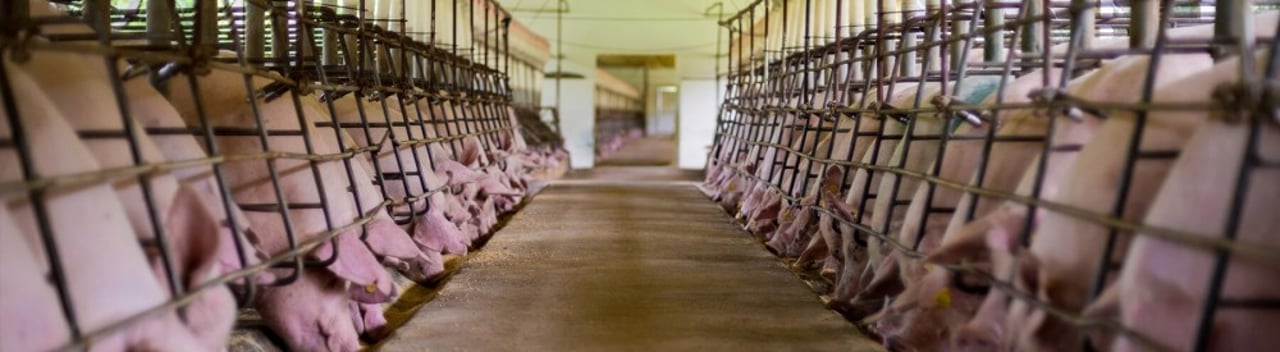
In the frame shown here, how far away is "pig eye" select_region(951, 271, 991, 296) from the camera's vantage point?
287 cm

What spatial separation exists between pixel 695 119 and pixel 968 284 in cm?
1656

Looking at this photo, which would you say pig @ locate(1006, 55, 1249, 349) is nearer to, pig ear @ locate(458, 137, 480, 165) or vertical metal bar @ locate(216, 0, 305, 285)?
vertical metal bar @ locate(216, 0, 305, 285)

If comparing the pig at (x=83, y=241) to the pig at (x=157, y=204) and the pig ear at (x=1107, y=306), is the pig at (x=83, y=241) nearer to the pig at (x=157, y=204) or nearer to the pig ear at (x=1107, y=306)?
the pig at (x=157, y=204)

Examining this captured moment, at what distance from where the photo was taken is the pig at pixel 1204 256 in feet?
6.12

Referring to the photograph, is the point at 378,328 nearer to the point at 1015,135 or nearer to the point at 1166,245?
the point at 1015,135

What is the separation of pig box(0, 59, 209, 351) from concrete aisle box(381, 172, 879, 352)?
1.29m

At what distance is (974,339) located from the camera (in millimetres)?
2619

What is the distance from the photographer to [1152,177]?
2277 millimetres

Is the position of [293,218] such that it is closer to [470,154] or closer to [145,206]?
[145,206]

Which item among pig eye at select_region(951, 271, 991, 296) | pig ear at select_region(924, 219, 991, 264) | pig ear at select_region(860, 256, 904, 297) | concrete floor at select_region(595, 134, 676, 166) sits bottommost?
concrete floor at select_region(595, 134, 676, 166)

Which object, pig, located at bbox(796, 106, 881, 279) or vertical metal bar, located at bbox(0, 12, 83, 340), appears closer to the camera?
vertical metal bar, located at bbox(0, 12, 83, 340)

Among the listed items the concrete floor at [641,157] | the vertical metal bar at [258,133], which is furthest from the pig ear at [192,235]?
the concrete floor at [641,157]

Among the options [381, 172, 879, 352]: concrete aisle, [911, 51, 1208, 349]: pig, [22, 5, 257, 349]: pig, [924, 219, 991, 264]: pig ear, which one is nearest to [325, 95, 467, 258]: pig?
[381, 172, 879, 352]: concrete aisle

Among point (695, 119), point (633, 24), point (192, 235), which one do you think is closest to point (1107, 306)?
point (192, 235)
